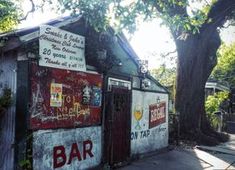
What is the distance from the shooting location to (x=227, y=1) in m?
16.9

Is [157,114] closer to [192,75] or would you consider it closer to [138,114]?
[138,114]

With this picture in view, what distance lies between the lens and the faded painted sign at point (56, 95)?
8359 mm

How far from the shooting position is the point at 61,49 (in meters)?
8.76

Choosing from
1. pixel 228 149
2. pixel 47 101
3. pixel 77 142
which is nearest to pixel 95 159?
pixel 77 142

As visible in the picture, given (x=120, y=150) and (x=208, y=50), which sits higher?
(x=208, y=50)

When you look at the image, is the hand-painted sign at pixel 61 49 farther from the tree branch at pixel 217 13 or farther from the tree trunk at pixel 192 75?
the tree branch at pixel 217 13

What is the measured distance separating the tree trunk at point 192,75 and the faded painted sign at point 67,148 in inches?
314

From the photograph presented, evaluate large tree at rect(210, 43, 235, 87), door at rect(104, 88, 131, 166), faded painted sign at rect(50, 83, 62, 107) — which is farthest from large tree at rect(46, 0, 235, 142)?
large tree at rect(210, 43, 235, 87)

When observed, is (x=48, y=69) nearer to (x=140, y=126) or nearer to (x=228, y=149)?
(x=140, y=126)

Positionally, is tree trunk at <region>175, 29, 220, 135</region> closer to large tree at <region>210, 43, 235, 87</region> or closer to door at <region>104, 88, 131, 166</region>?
door at <region>104, 88, 131, 166</region>

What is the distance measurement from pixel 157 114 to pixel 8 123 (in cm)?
688

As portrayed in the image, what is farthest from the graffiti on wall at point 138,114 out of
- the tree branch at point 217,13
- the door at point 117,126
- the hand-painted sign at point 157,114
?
the tree branch at point 217,13

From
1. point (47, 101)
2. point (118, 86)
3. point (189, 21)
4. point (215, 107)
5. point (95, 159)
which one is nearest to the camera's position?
point (47, 101)

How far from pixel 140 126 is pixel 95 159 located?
2829 mm
